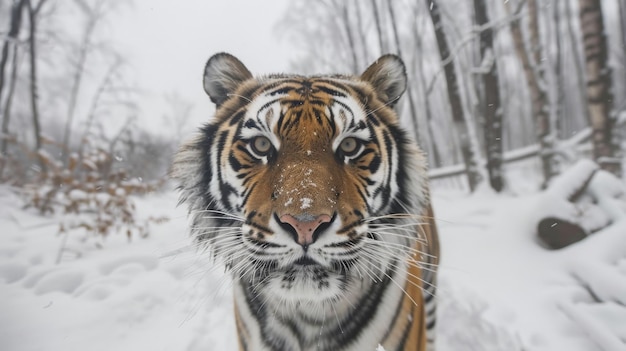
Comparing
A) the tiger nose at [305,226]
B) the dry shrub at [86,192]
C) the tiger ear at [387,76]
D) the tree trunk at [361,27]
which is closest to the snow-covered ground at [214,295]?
the dry shrub at [86,192]

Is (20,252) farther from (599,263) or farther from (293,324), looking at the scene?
(599,263)

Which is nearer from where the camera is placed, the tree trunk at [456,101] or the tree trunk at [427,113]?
the tree trunk at [456,101]

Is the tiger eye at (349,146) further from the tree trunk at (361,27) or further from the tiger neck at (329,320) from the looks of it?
the tree trunk at (361,27)

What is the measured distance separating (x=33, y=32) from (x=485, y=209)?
8043mm

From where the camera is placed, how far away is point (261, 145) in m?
1.29

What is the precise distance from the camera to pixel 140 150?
6.52 m

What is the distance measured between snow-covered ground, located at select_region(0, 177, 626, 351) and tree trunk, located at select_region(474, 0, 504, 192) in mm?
1554

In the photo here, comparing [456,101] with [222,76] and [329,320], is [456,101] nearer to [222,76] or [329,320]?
[222,76]

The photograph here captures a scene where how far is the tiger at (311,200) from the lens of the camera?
1060mm

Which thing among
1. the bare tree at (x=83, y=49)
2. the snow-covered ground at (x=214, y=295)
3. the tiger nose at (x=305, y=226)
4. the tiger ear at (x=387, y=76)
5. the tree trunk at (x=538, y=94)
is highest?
the bare tree at (x=83, y=49)

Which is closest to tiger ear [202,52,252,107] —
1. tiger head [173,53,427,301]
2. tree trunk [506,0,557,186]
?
tiger head [173,53,427,301]

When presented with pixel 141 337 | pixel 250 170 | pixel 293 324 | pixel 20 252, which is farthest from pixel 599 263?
pixel 20 252

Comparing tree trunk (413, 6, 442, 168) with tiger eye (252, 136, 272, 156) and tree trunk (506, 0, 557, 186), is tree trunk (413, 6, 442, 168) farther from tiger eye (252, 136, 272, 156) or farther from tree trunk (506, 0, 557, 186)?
tiger eye (252, 136, 272, 156)

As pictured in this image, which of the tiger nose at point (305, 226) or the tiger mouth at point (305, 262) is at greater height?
the tiger nose at point (305, 226)
